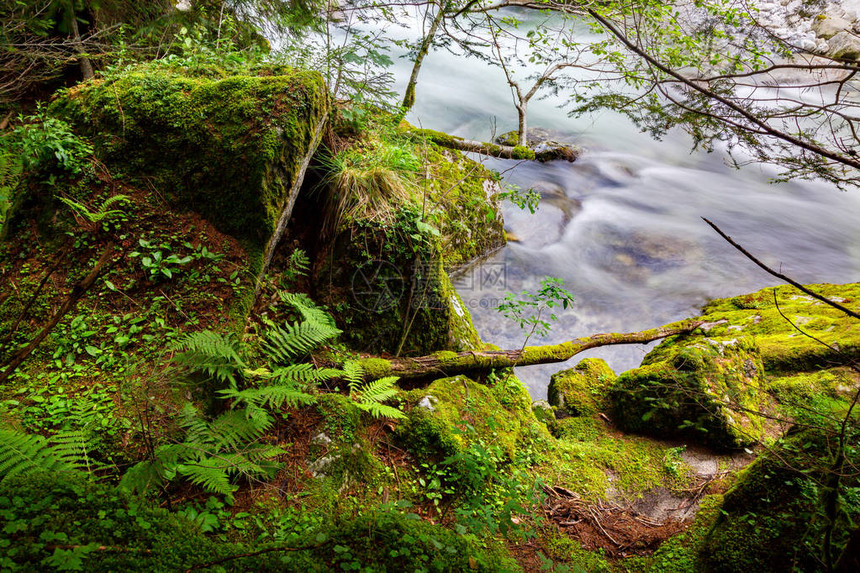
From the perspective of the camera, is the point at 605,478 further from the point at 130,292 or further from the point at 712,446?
the point at 130,292

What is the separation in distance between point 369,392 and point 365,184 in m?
2.31

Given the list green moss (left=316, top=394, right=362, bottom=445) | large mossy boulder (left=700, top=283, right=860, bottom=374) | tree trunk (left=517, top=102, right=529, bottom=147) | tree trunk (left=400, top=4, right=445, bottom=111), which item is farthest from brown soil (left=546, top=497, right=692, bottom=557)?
tree trunk (left=517, top=102, right=529, bottom=147)

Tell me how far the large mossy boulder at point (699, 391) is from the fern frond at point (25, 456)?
4.67 m

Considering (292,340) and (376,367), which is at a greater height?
(292,340)

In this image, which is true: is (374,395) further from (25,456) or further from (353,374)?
(25,456)

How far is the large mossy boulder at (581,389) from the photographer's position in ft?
16.8

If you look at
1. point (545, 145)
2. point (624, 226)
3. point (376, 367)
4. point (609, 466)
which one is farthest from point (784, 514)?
point (545, 145)

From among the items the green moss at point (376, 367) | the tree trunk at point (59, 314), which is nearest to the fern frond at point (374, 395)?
the green moss at point (376, 367)

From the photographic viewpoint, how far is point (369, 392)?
3.34 metres

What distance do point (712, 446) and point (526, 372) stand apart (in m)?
2.58

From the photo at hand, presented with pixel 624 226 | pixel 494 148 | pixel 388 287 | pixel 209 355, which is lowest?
pixel 209 355

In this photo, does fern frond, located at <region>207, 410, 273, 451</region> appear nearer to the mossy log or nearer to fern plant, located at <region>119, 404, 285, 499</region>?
fern plant, located at <region>119, 404, 285, 499</region>

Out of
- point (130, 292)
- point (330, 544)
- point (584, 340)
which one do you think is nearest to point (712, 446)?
point (584, 340)

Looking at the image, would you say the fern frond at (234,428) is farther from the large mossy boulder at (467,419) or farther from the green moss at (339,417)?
the large mossy boulder at (467,419)
